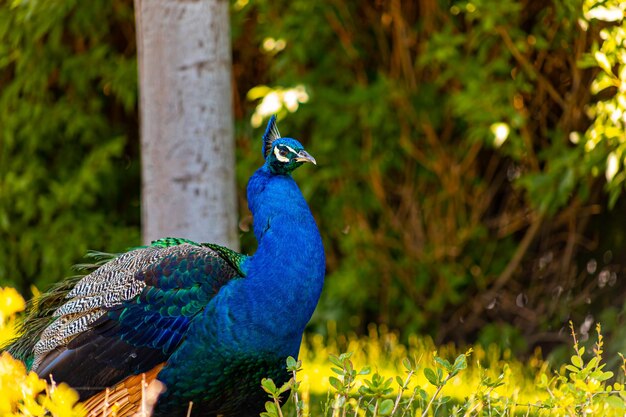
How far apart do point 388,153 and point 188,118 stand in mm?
1752

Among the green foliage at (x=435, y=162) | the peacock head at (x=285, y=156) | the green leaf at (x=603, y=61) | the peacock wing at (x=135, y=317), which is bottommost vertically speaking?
the green foliage at (x=435, y=162)

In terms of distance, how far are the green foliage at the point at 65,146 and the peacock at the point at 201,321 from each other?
2910mm

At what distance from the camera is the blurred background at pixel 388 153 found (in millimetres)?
5305

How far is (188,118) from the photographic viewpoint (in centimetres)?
443

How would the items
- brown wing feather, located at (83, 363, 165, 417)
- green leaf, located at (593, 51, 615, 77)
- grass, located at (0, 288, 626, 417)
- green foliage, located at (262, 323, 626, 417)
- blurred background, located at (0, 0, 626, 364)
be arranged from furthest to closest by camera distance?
blurred background, located at (0, 0, 626, 364), green leaf, located at (593, 51, 615, 77), brown wing feather, located at (83, 363, 165, 417), green foliage, located at (262, 323, 626, 417), grass, located at (0, 288, 626, 417)

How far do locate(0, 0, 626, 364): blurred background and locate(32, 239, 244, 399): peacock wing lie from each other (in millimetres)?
1994

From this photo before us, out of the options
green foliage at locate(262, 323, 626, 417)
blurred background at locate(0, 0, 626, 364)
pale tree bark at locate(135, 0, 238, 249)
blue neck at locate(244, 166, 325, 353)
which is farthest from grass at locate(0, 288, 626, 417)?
pale tree bark at locate(135, 0, 238, 249)

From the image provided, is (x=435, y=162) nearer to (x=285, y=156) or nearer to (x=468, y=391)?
(x=468, y=391)

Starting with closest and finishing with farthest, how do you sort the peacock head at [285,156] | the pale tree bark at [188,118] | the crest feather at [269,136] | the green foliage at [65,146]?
the peacock head at [285,156]
the crest feather at [269,136]
the pale tree bark at [188,118]
the green foliage at [65,146]

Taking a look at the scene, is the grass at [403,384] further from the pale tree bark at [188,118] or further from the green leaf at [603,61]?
the green leaf at [603,61]

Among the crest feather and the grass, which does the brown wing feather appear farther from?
the crest feather

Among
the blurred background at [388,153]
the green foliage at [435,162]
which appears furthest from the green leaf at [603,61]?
the green foliage at [435,162]

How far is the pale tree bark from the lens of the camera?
4.40m

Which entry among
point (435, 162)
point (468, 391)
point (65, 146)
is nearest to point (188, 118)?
point (468, 391)
